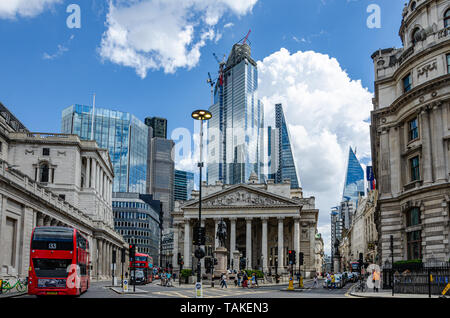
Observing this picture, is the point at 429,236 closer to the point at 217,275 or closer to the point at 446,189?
the point at 446,189

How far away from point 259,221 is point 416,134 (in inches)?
2524

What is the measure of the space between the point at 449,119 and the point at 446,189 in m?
5.93

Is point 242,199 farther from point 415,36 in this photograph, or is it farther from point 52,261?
point 52,261

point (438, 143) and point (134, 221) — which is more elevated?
point (438, 143)

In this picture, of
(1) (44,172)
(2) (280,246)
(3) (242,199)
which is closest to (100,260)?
(1) (44,172)

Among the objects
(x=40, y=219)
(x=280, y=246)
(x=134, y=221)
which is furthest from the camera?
(x=134, y=221)

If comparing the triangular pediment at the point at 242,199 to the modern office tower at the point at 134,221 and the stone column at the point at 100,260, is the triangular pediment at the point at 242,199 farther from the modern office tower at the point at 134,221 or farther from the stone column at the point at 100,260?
the modern office tower at the point at 134,221

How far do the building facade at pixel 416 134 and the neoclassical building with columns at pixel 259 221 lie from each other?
51693 mm

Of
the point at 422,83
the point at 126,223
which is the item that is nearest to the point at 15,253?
the point at 422,83

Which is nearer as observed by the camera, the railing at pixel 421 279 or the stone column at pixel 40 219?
the railing at pixel 421 279

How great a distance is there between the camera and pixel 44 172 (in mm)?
73875

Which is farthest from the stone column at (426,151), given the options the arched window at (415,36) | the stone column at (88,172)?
the stone column at (88,172)

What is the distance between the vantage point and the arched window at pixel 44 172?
2891 inches
